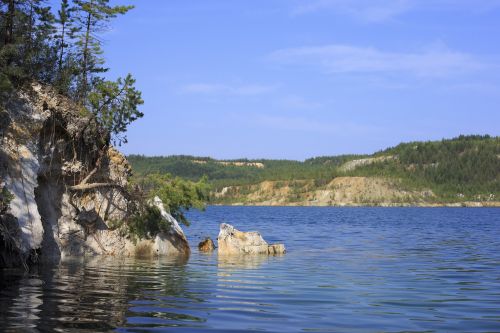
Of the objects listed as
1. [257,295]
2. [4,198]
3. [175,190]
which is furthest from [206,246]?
[257,295]

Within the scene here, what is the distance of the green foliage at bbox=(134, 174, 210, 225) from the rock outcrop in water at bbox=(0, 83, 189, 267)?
1.04 meters

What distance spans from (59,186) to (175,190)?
6.26m

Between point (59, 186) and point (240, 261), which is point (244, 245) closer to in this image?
point (240, 261)

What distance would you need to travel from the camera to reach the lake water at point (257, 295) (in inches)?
484

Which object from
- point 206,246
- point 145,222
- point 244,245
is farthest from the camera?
point 206,246

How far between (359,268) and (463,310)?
945 centimetres

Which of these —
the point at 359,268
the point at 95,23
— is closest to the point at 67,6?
the point at 95,23

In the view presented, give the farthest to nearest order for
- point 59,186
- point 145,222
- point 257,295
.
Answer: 1. point 145,222
2. point 59,186
3. point 257,295

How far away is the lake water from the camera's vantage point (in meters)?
12.3

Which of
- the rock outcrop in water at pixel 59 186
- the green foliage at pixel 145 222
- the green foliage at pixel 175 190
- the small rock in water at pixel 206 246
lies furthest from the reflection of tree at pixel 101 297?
the small rock in water at pixel 206 246

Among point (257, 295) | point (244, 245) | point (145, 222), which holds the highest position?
point (145, 222)

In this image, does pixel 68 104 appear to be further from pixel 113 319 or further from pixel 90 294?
pixel 113 319

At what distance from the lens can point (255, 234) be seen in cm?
3155

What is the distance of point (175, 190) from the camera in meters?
30.3
